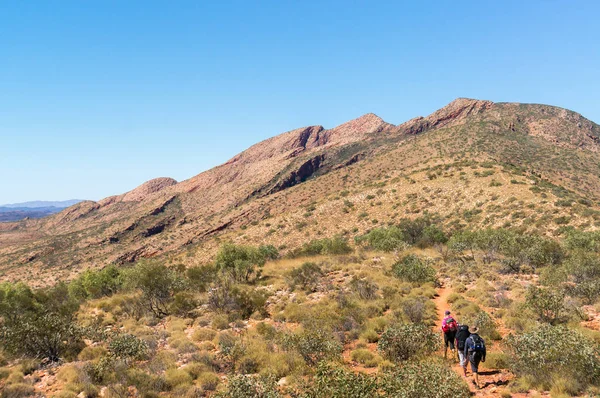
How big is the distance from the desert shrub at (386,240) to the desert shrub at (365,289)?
12.4 meters

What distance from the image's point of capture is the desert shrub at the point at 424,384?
711 cm

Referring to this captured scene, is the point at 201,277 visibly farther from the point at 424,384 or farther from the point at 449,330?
the point at 424,384

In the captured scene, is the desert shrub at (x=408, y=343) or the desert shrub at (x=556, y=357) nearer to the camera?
the desert shrub at (x=556, y=357)

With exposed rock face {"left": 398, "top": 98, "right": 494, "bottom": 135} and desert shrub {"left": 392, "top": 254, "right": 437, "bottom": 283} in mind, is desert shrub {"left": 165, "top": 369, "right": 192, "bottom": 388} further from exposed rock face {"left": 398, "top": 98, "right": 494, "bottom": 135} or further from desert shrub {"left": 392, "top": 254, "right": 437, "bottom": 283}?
exposed rock face {"left": 398, "top": 98, "right": 494, "bottom": 135}

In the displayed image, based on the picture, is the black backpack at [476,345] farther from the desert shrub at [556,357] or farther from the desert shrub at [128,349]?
the desert shrub at [128,349]

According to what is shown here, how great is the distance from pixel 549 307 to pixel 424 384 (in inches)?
363

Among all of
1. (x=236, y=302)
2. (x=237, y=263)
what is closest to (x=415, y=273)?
(x=236, y=302)

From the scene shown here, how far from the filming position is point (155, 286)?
18.9 meters

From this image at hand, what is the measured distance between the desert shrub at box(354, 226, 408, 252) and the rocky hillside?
9152mm

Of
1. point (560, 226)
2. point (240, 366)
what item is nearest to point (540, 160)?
point (560, 226)

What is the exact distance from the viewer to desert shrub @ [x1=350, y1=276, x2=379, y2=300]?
58.5 ft

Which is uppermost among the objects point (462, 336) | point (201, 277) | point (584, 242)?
point (584, 242)

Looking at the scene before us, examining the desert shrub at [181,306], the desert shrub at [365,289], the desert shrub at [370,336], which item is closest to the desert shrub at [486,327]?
the desert shrub at [370,336]

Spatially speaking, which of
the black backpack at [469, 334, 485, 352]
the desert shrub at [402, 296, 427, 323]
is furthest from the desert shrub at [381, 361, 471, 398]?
the desert shrub at [402, 296, 427, 323]
